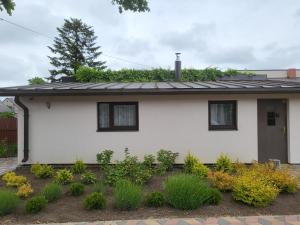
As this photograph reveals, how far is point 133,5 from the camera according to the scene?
6.39 m

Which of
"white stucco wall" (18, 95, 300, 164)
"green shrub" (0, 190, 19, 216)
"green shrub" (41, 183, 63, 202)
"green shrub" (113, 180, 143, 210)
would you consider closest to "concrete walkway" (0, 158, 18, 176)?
"white stucco wall" (18, 95, 300, 164)

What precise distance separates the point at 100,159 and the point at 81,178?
1.45 meters

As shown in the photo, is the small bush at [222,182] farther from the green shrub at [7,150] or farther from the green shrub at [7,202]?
the green shrub at [7,150]

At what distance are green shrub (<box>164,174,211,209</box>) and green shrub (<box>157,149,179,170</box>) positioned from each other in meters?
2.75

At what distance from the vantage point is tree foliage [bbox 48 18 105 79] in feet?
136

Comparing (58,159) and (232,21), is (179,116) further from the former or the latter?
(232,21)

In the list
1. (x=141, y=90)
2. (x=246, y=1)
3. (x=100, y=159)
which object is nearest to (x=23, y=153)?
(x=100, y=159)

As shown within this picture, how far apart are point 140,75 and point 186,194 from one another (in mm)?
13501

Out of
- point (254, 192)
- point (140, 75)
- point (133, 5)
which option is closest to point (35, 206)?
point (254, 192)

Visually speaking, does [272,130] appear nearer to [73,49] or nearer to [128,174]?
[128,174]

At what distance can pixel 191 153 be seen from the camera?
972 cm

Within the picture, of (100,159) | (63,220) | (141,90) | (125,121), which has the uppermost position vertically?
(141,90)

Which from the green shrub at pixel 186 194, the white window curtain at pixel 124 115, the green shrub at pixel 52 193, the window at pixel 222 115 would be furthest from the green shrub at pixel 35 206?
the window at pixel 222 115

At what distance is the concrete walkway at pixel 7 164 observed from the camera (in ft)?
32.7
